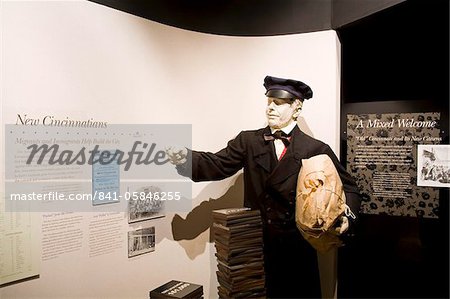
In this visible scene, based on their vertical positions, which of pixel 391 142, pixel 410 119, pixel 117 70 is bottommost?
pixel 391 142

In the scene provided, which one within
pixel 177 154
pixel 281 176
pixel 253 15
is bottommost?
pixel 281 176

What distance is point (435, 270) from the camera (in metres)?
2.08

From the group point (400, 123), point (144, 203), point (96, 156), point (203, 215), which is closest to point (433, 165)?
point (400, 123)

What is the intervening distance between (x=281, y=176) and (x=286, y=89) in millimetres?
438

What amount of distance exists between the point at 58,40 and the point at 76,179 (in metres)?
0.63

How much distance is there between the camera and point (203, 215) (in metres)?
2.18

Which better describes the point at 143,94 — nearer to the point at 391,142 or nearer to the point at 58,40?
the point at 58,40

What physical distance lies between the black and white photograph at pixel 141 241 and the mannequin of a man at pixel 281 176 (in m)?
0.40

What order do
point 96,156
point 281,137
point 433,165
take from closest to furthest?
1. point 96,156
2. point 281,137
3. point 433,165

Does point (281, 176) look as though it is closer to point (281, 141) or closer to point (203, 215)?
point (281, 141)

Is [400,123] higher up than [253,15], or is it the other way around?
[253,15]

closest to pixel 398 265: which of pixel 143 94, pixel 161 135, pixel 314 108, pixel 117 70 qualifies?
pixel 314 108

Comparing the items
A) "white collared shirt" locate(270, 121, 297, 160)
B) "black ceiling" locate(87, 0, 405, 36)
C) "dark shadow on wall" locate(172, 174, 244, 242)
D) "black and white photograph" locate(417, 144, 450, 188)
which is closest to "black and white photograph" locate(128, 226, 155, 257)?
"dark shadow on wall" locate(172, 174, 244, 242)

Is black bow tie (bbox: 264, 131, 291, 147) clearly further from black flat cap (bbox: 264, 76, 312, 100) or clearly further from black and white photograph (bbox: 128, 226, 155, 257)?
black and white photograph (bbox: 128, 226, 155, 257)
